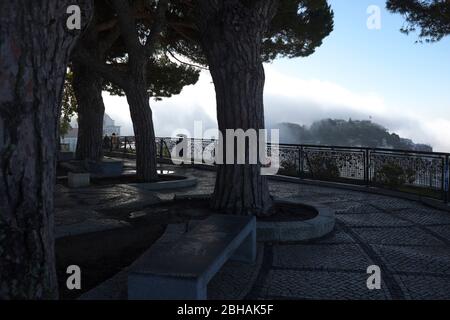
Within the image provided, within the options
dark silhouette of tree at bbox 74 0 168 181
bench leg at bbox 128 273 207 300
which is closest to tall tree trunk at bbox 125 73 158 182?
dark silhouette of tree at bbox 74 0 168 181

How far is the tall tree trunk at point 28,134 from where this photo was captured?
2164 millimetres

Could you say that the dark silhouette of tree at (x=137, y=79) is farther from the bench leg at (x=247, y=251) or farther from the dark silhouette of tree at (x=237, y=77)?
the bench leg at (x=247, y=251)

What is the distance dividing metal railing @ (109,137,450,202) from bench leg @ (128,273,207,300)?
6974mm

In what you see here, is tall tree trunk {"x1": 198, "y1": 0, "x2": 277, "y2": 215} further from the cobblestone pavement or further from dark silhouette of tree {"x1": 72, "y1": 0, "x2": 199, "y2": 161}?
dark silhouette of tree {"x1": 72, "y1": 0, "x2": 199, "y2": 161}

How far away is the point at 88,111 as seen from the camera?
44.8 ft

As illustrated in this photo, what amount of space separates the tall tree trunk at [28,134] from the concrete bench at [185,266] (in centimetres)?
69

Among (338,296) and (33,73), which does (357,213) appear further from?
(33,73)

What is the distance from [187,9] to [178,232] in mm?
9451

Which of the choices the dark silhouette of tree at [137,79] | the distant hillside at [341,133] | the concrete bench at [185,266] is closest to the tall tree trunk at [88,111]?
the dark silhouette of tree at [137,79]

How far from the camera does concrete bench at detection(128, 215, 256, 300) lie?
278 centimetres

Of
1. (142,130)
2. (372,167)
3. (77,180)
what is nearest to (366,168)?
(372,167)

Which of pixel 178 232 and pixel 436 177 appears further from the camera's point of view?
pixel 436 177

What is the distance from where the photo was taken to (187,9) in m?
12.6

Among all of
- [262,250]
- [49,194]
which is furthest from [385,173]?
[49,194]
